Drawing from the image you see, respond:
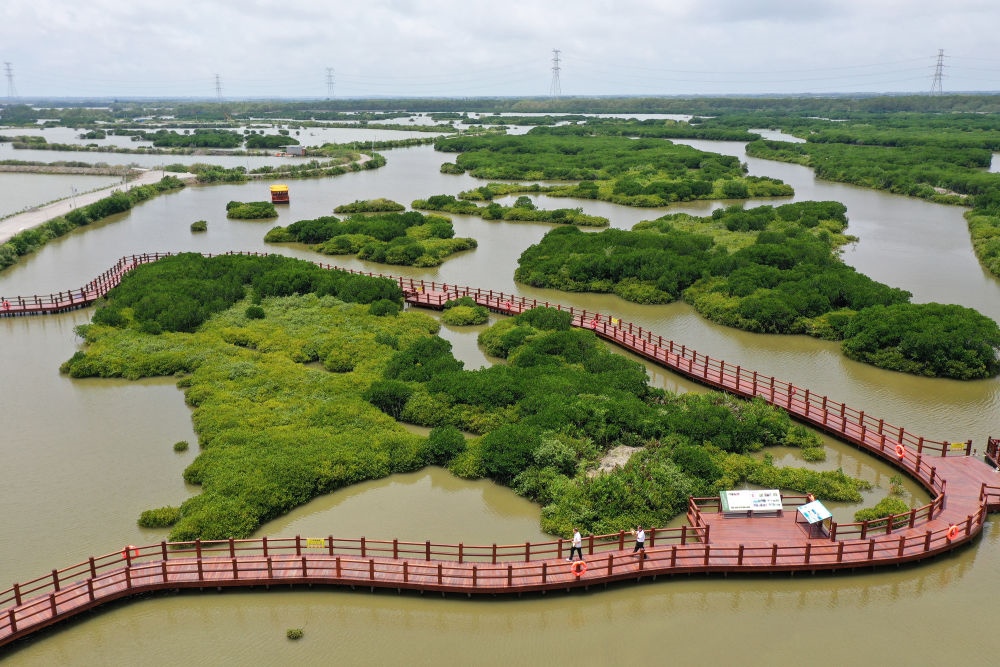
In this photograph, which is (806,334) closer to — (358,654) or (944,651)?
(944,651)

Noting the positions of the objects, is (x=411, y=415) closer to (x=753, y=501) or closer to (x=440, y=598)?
(x=440, y=598)

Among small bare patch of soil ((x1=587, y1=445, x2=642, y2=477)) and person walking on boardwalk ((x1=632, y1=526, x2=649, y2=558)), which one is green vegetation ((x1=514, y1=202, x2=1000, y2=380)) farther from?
person walking on boardwalk ((x1=632, y1=526, x2=649, y2=558))

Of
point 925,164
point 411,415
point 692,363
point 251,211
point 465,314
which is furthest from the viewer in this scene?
point 925,164

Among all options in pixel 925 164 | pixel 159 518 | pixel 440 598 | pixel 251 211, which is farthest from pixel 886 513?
pixel 925 164

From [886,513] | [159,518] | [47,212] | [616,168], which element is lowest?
[886,513]

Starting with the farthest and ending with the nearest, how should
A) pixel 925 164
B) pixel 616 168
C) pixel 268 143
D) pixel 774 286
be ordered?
pixel 268 143
pixel 616 168
pixel 925 164
pixel 774 286

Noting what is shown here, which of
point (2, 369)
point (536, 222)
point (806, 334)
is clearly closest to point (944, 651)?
point (806, 334)
